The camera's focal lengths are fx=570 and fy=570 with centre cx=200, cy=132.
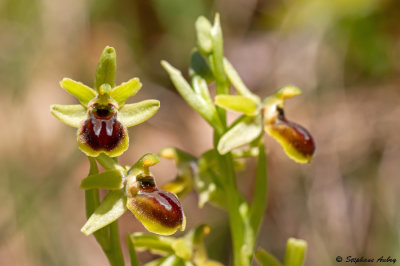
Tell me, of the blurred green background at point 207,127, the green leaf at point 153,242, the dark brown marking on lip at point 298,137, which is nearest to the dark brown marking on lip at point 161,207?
the green leaf at point 153,242

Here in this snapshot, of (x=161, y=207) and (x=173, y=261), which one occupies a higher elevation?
(x=161, y=207)

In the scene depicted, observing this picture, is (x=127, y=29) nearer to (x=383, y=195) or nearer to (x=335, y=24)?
(x=335, y=24)

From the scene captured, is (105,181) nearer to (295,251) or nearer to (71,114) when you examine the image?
(71,114)

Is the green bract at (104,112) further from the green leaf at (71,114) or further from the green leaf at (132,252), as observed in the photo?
the green leaf at (132,252)

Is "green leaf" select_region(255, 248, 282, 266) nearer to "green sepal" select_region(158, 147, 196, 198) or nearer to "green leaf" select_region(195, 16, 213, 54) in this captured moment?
"green sepal" select_region(158, 147, 196, 198)

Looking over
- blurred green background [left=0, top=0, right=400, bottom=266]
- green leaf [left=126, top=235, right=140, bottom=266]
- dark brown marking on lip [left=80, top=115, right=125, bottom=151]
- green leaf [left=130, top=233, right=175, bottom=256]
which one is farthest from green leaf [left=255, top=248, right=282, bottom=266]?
blurred green background [left=0, top=0, right=400, bottom=266]

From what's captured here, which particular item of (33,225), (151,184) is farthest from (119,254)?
(33,225)

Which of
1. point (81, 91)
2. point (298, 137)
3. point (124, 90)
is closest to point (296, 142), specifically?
point (298, 137)
